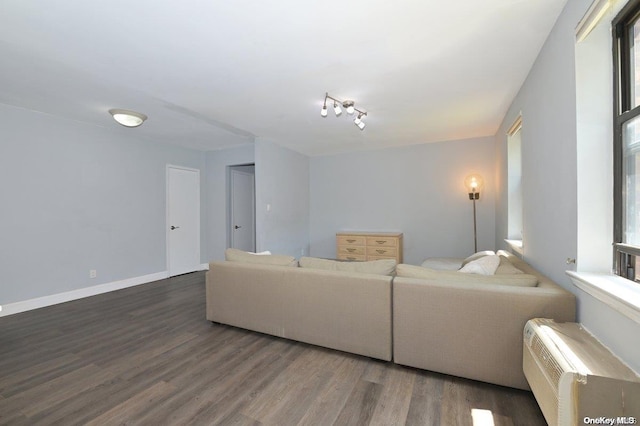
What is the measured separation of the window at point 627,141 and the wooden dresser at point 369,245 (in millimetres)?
3507

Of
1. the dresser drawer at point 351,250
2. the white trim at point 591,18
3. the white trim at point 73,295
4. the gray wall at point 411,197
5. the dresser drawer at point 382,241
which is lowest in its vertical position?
the white trim at point 73,295

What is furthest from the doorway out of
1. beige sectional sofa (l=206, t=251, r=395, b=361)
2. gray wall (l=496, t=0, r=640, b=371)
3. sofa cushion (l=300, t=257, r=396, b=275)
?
gray wall (l=496, t=0, r=640, b=371)

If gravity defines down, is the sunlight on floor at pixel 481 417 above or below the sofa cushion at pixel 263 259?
below

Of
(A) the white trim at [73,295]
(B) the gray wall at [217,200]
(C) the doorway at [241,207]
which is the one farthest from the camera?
(C) the doorway at [241,207]

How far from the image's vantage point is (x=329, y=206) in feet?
19.5

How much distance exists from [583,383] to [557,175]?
4.16 ft

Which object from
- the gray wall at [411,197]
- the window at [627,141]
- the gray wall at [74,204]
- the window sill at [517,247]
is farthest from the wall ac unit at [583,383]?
the gray wall at [74,204]

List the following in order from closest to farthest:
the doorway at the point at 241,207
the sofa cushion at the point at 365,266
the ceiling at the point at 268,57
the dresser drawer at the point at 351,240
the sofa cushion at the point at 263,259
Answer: the ceiling at the point at 268,57 → the sofa cushion at the point at 365,266 → the sofa cushion at the point at 263,259 → the dresser drawer at the point at 351,240 → the doorway at the point at 241,207

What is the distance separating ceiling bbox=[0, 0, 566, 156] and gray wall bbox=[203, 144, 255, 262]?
1.77 meters

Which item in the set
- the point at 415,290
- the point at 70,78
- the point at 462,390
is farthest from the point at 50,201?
the point at 462,390

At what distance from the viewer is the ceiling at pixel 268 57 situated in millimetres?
1690

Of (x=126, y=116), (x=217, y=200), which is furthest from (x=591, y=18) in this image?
(x=217, y=200)

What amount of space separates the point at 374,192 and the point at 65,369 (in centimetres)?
484

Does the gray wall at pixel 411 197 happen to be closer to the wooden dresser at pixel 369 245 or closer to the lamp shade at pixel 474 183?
the lamp shade at pixel 474 183
